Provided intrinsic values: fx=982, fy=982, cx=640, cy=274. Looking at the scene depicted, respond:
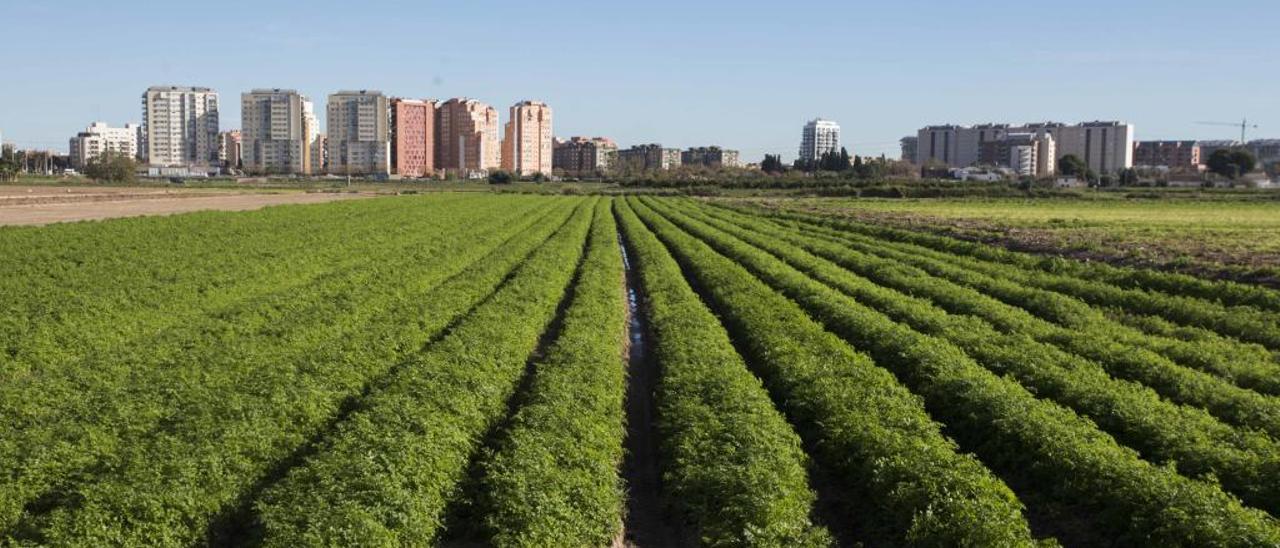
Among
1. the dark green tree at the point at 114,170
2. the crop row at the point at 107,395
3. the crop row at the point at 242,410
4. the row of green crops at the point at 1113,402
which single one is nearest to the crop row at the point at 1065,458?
the row of green crops at the point at 1113,402

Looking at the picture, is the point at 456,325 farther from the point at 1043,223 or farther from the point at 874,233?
the point at 1043,223

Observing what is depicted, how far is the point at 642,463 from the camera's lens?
12578mm

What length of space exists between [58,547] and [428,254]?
27.2m

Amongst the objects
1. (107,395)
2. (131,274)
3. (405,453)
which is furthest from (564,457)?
(131,274)

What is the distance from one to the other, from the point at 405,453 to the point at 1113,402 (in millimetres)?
9453

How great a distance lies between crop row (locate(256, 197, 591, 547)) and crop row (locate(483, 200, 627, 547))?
489 mm

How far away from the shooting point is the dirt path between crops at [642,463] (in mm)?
10258

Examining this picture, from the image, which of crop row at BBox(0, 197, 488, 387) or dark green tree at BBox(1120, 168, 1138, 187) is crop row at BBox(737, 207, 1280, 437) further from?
dark green tree at BBox(1120, 168, 1138, 187)

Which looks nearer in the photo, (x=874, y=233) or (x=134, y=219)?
(x=134, y=219)

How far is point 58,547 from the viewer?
8320 mm

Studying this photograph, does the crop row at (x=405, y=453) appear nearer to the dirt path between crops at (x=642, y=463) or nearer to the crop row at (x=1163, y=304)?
the dirt path between crops at (x=642, y=463)

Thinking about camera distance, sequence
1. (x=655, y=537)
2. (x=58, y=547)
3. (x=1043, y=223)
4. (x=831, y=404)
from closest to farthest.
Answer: (x=58, y=547)
(x=655, y=537)
(x=831, y=404)
(x=1043, y=223)

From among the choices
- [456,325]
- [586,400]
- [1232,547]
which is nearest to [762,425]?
[586,400]

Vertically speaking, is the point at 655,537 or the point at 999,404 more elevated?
the point at 999,404
